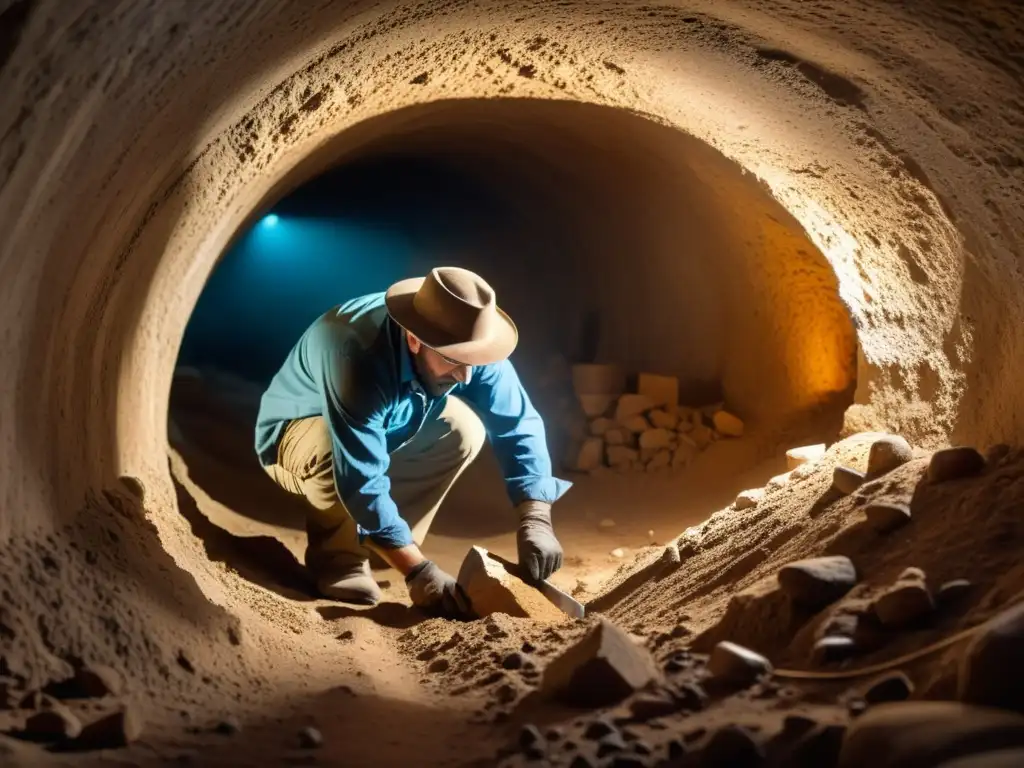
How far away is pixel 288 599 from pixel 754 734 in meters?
2.42

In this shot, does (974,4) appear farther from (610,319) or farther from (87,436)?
(610,319)

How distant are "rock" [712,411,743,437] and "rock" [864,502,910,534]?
3.22 metres

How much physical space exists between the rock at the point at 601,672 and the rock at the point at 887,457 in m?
1.19

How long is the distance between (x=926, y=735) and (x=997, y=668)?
0.62ft

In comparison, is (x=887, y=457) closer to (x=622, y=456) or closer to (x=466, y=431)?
(x=466, y=431)

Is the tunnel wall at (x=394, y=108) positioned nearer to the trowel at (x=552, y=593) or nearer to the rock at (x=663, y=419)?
the trowel at (x=552, y=593)

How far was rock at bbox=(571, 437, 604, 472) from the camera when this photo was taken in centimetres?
590

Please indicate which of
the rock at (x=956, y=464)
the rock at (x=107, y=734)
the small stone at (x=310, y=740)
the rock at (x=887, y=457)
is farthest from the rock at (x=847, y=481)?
the rock at (x=107, y=734)

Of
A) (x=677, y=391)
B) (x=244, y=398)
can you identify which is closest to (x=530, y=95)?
(x=677, y=391)

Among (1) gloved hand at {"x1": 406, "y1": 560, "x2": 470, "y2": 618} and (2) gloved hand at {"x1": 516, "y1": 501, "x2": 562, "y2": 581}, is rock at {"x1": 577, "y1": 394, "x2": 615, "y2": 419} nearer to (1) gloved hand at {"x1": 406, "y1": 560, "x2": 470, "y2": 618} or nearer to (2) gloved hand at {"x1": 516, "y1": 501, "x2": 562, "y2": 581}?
Answer: (2) gloved hand at {"x1": 516, "y1": 501, "x2": 562, "y2": 581}

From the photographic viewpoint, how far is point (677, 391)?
596cm

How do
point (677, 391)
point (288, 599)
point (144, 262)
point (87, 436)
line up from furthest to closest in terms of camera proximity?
point (677, 391) < point (288, 599) < point (144, 262) < point (87, 436)

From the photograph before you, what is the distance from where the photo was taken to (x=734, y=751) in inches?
58.4

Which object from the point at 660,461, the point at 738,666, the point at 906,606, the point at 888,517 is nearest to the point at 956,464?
the point at 888,517
